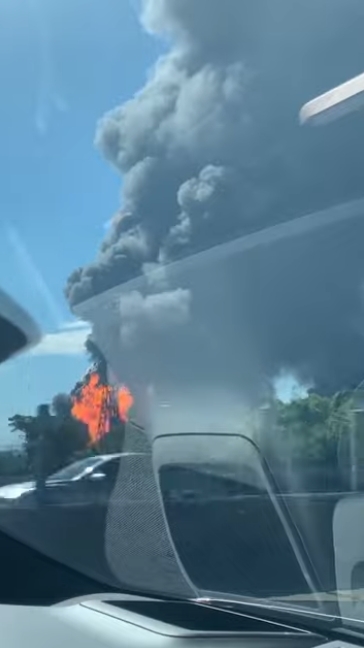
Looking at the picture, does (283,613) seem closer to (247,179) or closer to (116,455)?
(116,455)

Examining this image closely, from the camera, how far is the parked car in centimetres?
228

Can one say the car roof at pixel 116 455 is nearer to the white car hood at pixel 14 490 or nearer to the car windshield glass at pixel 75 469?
the car windshield glass at pixel 75 469

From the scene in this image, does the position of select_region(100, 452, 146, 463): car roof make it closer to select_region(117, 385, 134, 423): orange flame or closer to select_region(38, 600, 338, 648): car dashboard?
select_region(117, 385, 134, 423): orange flame

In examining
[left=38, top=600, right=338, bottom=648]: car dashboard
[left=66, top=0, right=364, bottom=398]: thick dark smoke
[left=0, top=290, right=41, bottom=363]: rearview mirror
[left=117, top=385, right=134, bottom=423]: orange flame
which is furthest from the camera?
[left=0, top=290, right=41, bottom=363]: rearview mirror

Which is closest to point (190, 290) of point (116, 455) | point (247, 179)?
point (247, 179)

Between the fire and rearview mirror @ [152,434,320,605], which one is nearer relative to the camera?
rearview mirror @ [152,434,320,605]

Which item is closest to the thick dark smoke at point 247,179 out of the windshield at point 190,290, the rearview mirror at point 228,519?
the windshield at point 190,290

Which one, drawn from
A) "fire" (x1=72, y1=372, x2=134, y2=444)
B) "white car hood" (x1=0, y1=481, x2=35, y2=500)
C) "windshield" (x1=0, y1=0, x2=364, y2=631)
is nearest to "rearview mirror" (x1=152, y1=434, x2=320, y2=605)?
"windshield" (x1=0, y1=0, x2=364, y2=631)

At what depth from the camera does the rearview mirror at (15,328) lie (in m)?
2.40

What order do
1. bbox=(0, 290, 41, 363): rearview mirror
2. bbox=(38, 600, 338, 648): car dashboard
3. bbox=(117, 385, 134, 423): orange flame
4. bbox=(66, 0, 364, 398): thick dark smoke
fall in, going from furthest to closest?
bbox=(0, 290, 41, 363): rearview mirror, bbox=(117, 385, 134, 423): orange flame, bbox=(66, 0, 364, 398): thick dark smoke, bbox=(38, 600, 338, 648): car dashboard

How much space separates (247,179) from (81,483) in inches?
31.3

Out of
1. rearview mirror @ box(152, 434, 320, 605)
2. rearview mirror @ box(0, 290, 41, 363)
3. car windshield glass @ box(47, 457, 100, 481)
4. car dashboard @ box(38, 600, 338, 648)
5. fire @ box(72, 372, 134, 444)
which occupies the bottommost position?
car dashboard @ box(38, 600, 338, 648)

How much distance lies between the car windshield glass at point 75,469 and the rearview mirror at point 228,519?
0.53ft

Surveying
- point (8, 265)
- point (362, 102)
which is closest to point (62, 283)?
point (8, 265)
